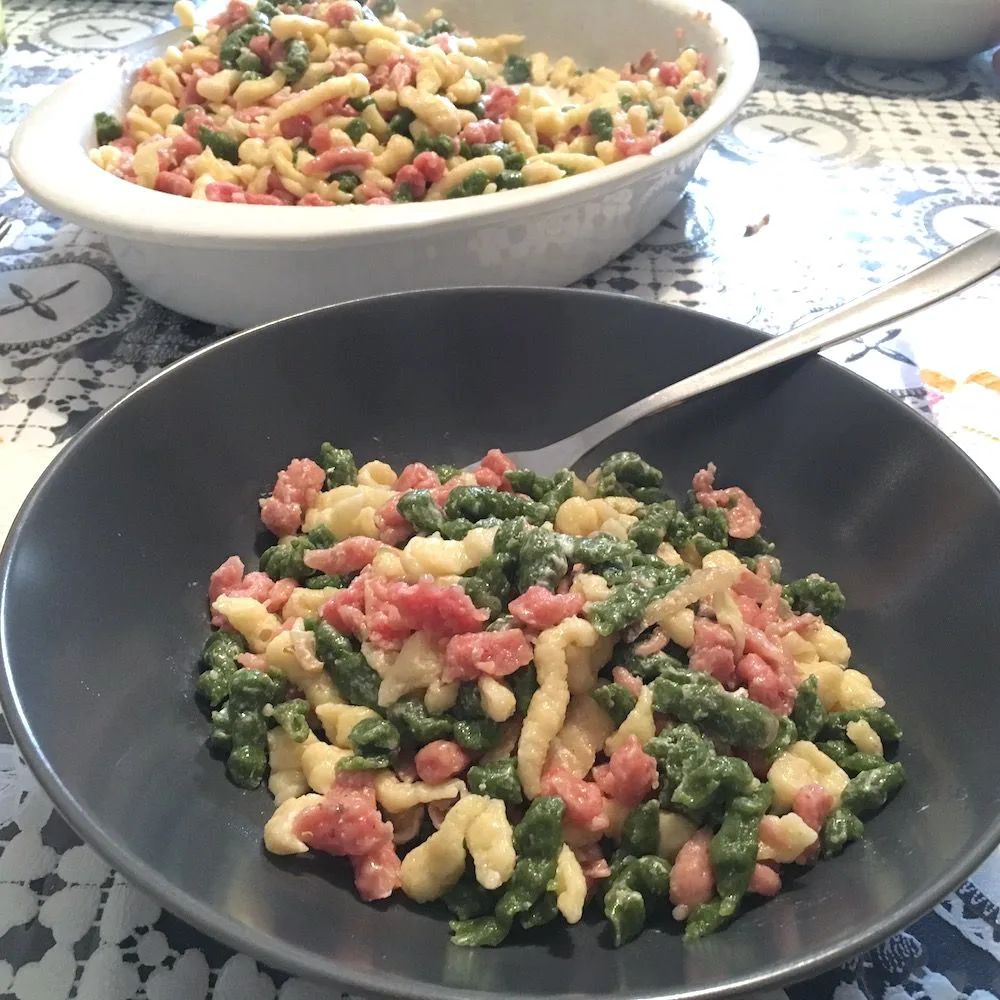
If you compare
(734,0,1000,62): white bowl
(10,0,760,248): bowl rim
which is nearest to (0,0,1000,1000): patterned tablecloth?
(734,0,1000,62): white bowl

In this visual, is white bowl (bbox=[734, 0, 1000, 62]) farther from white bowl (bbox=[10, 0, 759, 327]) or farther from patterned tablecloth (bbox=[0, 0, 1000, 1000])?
white bowl (bbox=[10, 0, 759, 327])

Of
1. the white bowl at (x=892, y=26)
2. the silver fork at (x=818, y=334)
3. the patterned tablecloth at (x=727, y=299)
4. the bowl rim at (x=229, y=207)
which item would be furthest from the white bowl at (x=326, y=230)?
the white bowl at (x=892, y=26)

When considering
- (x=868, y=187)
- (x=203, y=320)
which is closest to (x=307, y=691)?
(x=203, y=320)

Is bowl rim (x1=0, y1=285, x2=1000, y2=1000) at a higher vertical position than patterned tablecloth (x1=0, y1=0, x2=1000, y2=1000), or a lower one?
higher

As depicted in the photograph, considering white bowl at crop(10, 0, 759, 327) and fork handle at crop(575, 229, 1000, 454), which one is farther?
white bowl at crop(10, 0, 759, 327)

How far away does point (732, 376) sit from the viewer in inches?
36.1

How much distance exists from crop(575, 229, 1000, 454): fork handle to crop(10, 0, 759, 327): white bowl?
0.29 metres

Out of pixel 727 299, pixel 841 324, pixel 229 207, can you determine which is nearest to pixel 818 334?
pixel 841 324

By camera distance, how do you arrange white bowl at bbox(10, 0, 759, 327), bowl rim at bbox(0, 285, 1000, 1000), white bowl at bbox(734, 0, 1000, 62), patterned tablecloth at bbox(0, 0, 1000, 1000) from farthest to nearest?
white bowl at bbox(734, 0, 1000, 62) < white bowl at bbox(10, 0, 759, 327) < patterned tablecloth at bbox(0, 0, 1000, 1000) < bowl rim at bbox(0, 285, 1000, 1000)

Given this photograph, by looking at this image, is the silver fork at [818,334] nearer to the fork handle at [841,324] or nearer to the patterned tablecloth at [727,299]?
the fork handle at [841,324]

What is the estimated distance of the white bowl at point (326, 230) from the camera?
103 cm

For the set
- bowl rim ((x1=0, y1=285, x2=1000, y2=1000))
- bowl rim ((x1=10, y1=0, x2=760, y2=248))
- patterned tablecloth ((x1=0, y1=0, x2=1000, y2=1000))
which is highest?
bowl rim ((x1=10, y1=0, x2=760, y2=248))

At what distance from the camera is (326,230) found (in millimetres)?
1014

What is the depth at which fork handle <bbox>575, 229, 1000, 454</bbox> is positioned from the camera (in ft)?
3.03
